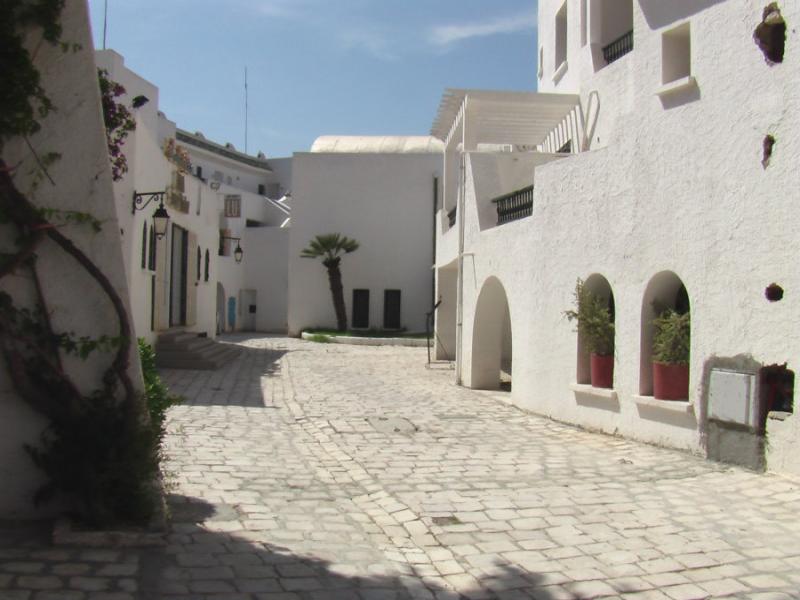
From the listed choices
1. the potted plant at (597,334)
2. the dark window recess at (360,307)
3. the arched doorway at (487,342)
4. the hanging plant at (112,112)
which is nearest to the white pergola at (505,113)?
the arched doorway at (487,342)

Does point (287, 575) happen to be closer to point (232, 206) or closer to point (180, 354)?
point (180, 354)

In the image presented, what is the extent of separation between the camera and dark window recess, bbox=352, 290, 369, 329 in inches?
1206

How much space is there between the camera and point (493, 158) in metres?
13.9

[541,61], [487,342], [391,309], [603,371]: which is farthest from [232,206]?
[603,371]

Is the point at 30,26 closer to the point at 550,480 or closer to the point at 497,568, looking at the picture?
the point at 497,568

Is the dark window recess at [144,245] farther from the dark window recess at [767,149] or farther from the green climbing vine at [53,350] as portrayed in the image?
the dark window recess at [767,149]

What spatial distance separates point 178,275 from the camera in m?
19.6

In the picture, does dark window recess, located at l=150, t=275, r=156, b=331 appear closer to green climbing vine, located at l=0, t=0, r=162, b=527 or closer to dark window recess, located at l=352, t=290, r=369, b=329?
green climbing vine, located at l=0, t=0, r=162, b=527

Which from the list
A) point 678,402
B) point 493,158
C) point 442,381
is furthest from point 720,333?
point 442,381

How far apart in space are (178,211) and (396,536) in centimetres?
1473

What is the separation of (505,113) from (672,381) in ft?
28.3

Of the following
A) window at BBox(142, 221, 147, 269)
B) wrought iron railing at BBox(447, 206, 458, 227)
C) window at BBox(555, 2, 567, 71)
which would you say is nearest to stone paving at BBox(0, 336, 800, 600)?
window at BBox(142, 221, 147, 269)

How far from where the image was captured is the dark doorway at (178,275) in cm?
1903

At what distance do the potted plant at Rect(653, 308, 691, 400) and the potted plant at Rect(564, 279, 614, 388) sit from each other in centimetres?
116
